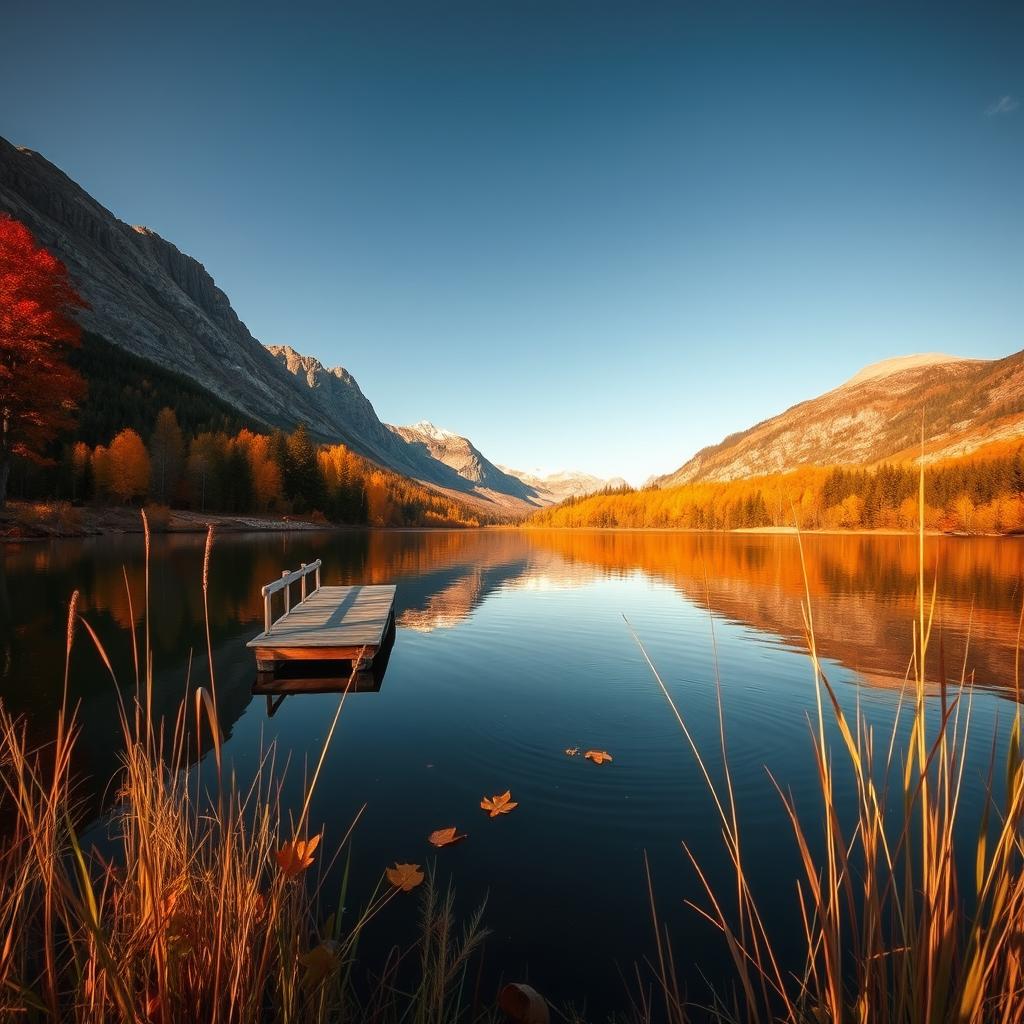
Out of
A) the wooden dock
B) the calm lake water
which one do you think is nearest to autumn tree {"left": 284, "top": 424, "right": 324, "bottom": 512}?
the calm lake water

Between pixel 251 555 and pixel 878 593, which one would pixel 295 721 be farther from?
pixel 251 555

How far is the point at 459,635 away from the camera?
15.3 meters

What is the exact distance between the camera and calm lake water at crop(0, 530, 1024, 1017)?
15.6ft

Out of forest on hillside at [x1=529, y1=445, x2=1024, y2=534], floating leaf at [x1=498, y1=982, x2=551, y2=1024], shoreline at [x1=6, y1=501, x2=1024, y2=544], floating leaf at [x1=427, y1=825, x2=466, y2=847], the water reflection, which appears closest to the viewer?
floating leaf at [x1=498, y1=982, x2=551, y2=1024]

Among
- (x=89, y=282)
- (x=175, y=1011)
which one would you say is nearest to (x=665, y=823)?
(x=175, y=1011)

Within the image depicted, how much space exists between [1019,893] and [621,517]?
158 meters

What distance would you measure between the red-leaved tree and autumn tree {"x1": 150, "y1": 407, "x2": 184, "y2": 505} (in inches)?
1422

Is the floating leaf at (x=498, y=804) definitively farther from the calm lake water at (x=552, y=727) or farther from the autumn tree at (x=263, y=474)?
the autumn tree at (x=263, y=474)

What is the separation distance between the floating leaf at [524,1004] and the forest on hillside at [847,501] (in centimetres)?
6691

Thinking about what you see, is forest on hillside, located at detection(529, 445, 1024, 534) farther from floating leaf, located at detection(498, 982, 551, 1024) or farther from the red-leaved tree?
floating leaf, located at detection(498, 982, 551, 1024)

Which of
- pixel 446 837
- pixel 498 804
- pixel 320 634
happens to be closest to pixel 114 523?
pixel 320 634

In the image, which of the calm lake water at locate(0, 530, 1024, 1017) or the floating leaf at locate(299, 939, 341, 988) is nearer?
the floating leaf at locate(299, 939, 341, 988)

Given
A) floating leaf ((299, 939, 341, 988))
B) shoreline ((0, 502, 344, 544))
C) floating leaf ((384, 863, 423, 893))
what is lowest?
floating leaf ((384, 863, 423, 893))

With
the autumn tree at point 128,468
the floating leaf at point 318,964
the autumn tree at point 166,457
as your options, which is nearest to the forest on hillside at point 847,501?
the floating leaf at point 318,964
